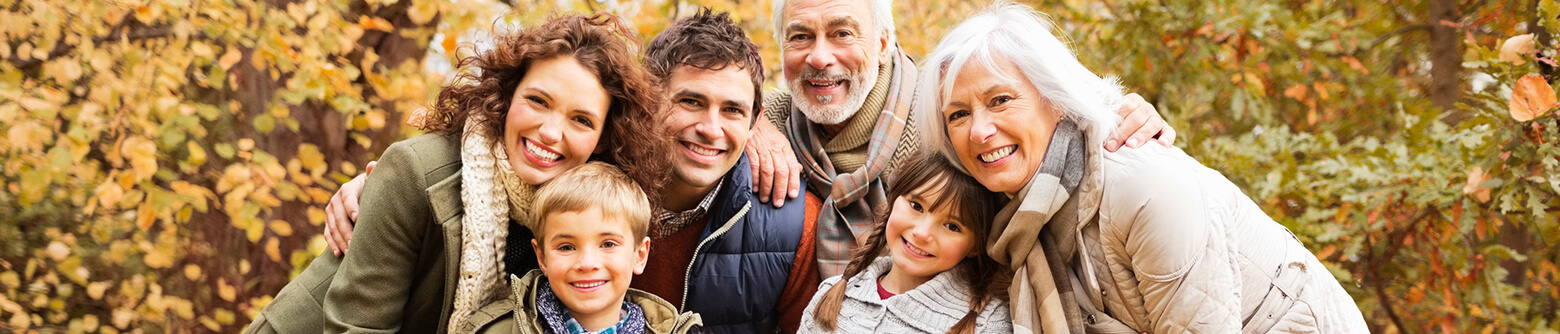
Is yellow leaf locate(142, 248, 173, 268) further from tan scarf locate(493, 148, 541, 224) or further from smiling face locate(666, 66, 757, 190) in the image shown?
smiling face locate(666, 66, 757, 190)

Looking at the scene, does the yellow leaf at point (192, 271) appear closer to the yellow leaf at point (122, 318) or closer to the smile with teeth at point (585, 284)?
the yellow leaf at point (122, 318)

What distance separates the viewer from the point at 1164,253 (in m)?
2.05

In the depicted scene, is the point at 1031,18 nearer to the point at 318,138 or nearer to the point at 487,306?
the point at 487,306

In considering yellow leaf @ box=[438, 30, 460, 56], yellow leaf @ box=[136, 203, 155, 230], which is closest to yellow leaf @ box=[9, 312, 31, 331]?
yellow leaf @ box=[136, 203, 155, 230]

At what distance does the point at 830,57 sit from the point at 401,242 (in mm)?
1536

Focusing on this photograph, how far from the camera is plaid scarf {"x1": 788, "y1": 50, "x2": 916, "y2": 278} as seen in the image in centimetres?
296

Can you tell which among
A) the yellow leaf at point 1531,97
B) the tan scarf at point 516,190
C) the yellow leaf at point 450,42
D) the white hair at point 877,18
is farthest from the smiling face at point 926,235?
the yellow leaf at point 450,42

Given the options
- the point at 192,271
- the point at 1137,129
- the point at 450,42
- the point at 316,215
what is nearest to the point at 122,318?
the point at 192,271

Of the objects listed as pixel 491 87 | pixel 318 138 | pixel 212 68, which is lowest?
pixel 318 138

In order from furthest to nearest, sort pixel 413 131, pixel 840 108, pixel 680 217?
pixel 413 131 → pixel 840 108 → pixel 680 217

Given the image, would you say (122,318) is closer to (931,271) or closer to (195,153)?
(195,153)

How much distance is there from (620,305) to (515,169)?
1.49 feet

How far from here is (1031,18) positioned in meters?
2.39

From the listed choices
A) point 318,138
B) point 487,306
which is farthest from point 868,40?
point 318,138
